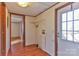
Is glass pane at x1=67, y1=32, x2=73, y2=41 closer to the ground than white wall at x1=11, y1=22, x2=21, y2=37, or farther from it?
closer to the ground

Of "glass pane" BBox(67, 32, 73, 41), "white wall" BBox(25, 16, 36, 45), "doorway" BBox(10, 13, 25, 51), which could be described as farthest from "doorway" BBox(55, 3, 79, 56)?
"doorway" BBox(10, 13, 25, 51)

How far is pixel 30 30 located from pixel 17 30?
137mm

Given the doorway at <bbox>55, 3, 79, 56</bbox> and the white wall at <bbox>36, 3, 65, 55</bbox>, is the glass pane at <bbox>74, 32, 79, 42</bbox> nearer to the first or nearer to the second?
the doorway at <bbox>55, 3, 79, 56</bbox>

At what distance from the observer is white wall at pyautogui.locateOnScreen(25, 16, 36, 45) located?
109 cm

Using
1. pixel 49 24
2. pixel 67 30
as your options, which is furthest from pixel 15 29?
pixel 67 30

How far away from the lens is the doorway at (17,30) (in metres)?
1.03

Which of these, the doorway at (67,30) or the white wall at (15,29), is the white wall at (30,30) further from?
the doorway at (67,30)

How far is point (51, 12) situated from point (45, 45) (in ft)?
1.21

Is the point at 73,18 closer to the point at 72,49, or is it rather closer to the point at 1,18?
the point at 72,49

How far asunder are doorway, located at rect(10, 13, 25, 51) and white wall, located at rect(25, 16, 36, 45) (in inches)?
1.7

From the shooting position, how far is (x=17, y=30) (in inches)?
41.1

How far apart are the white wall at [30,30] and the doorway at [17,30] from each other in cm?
4

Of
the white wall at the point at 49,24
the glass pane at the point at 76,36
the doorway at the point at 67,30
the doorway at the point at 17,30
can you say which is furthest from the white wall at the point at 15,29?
the glass pane at the point at 76,36

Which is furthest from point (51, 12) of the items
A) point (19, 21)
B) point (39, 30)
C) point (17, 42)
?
point (17, 42)
